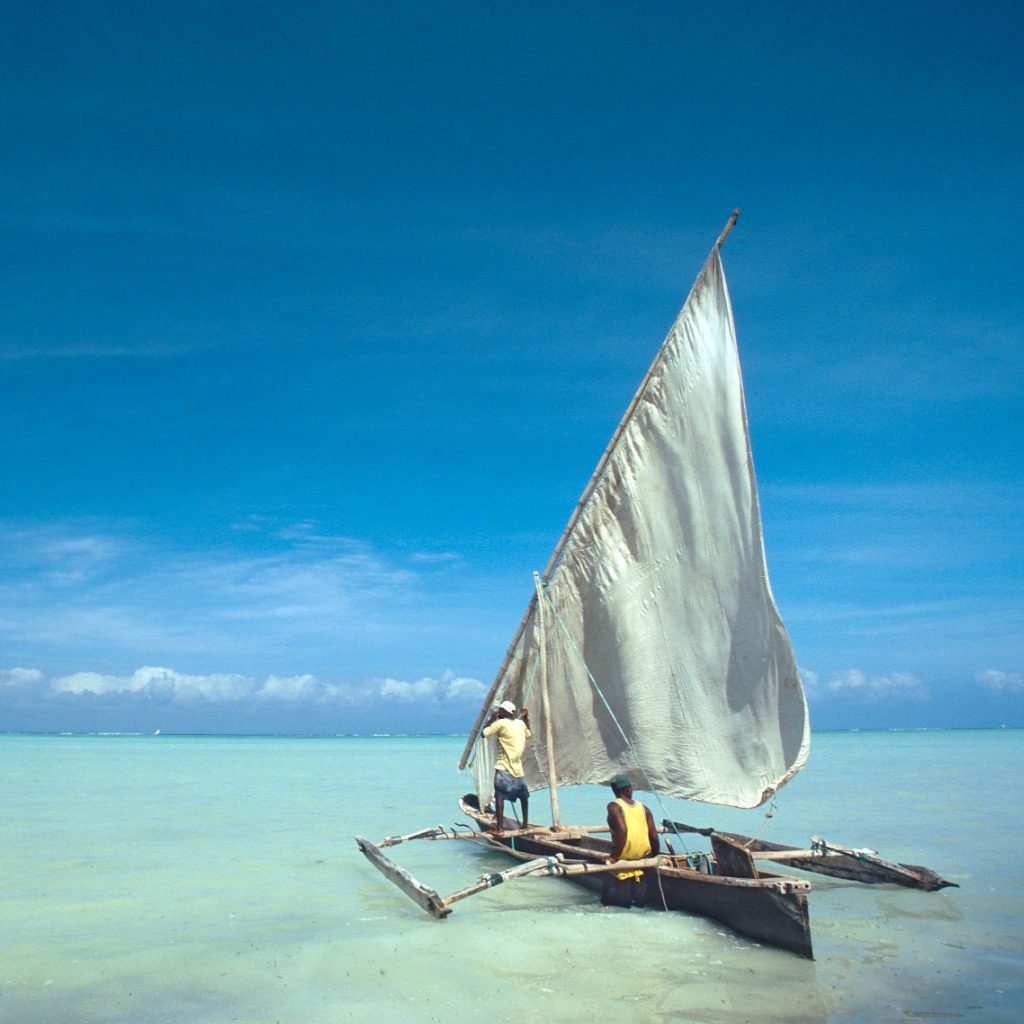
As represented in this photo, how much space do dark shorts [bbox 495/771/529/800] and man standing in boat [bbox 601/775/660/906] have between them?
2.81 metres

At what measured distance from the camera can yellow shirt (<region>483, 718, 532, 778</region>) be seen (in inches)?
492

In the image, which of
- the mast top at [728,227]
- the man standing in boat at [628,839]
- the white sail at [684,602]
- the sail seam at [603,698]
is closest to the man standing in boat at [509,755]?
the white sail at [684,602]

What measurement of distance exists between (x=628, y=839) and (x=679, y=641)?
2403 millimetres

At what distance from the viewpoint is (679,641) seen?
1055 cm

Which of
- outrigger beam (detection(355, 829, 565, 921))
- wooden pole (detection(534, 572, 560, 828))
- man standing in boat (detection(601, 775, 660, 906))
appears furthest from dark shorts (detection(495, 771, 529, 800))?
man standing in boat (detection(601, 775, 660, 906))

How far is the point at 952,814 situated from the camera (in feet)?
66.6

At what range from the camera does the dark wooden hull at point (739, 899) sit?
313 inches

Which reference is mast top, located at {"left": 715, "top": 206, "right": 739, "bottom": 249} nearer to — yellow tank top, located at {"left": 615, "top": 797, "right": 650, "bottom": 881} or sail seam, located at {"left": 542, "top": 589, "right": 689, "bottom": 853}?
sail seam, located at {"left": 542, "top": 589, "right": 689, "bottom": 853}

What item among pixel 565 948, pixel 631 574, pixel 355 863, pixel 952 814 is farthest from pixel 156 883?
pixel 952 814

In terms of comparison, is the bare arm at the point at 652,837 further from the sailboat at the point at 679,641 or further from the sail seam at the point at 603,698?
the sail seam at the point at 603,698

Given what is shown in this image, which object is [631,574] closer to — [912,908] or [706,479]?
[706,479]

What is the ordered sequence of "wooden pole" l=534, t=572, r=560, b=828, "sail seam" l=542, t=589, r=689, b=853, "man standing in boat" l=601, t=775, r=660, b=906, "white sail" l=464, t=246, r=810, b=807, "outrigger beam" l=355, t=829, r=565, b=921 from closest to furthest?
"outrigger beam" l=355, t=829, r=565, b=921, "man standing in boat" l=601, t=775, r=660, b=906, "white sail" l=464, t=246, r=810, b=807, "sail seam" l=542, t=589, r=689, b=853, "wooden pole" l=534, t=572, r=560, b=828

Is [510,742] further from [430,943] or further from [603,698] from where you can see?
[430,943]

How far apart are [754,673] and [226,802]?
774 inches
